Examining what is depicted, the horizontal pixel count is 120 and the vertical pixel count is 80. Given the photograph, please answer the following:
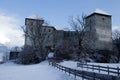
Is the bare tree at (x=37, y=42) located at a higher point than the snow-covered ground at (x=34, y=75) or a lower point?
higher

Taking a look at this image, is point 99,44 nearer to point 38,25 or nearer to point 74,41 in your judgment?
point 74,41

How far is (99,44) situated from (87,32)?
12.4 metres

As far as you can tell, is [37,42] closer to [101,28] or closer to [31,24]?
[31,24]

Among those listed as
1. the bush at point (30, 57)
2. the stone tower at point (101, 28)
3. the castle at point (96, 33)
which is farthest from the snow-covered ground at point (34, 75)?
the stone tower at point (101, 28)

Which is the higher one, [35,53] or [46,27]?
[46,27]

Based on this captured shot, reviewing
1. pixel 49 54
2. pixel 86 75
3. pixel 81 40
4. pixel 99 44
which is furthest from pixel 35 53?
pixel 86 75

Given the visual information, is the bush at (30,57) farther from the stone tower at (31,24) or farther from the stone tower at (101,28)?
the stone tower at (101,28)

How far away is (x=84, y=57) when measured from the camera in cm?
5197

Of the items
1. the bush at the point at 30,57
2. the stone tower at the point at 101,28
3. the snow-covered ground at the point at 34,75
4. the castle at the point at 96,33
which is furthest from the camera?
the stone tower at the point at 101,28

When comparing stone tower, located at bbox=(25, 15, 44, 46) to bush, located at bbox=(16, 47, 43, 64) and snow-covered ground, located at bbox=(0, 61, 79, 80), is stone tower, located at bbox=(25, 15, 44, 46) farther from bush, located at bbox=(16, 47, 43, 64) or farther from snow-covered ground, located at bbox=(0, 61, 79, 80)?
snow-covered ground, located at bbox=(0, 61, 79, 80)

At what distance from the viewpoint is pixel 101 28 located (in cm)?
7156

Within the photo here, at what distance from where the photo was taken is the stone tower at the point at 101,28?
224 feet

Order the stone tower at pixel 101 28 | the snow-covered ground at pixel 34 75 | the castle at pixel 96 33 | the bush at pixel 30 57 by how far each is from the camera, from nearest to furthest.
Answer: the snow-covered ground at pixel 34 75, the bush at pixel 30 57, the castle at pixel 96 33, the stone tower at pixel 101 28

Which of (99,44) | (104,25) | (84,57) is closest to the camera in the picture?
(84,57)
